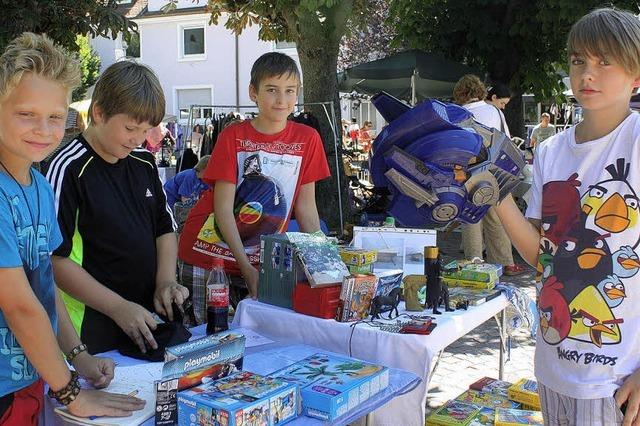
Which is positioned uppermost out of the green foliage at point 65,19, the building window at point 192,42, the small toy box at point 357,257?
the building window at point 192,42

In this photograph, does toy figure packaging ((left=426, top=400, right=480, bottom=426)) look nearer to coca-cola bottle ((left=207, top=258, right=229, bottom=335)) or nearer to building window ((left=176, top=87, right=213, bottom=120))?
coca-cola bottle ((left=207, top=258, right=229, bottom=335))

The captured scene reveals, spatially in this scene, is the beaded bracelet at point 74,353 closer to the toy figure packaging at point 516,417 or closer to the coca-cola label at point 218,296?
the coca-cola label at point 218,296

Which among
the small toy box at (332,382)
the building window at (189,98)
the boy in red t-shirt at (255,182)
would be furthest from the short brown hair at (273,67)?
the building window at (189,98)

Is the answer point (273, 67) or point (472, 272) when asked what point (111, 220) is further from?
point (472, 272)

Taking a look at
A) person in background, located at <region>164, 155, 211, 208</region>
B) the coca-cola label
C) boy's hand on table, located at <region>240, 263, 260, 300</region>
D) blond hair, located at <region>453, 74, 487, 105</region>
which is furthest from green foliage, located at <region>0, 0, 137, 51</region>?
→ the coca-cola label

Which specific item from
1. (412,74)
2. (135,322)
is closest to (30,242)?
(135,322)

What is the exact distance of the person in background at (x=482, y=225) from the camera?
5.56 metres

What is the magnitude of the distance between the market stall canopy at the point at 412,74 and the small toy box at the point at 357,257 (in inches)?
302

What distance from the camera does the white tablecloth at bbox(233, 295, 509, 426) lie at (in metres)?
2.15

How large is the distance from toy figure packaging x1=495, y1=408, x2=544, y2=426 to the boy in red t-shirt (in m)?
1.15

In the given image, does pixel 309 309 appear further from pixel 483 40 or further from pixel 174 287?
pixel 483 40

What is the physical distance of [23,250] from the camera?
1.56m

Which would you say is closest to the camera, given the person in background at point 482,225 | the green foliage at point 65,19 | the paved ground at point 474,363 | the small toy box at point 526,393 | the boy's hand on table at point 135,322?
the boy's hand on table at point 135,322

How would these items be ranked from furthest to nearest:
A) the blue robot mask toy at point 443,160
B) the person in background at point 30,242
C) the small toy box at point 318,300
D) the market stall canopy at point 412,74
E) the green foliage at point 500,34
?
1. the market stall canopy at point 412,74
2. the green foliage at point 500,34
3. the small toy box at point 318,300
4. the blue robot mask toy at point 443,160
5. the person in background at point 30,242
